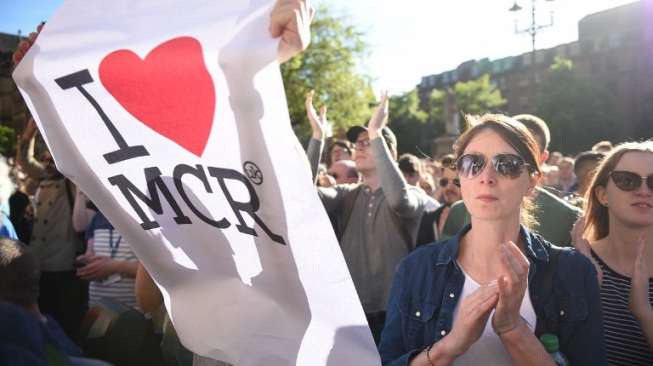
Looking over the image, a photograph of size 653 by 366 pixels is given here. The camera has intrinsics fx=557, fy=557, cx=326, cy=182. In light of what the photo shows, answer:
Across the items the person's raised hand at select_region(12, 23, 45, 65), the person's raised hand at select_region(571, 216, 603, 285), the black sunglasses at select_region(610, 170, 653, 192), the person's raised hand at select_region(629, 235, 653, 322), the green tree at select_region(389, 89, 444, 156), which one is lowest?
the green tree at select_region(389, 89, 444, 156)

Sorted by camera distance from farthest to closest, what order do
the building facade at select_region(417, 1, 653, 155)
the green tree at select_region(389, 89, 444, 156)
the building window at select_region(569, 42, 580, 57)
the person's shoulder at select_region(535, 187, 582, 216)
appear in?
1. the green tree at select_region(389, 89, 444, 156)
2. the building window at select_region(569, 42, 580, 57)
3. the building facade at select_region(417, 1, 653, 155)
4. the person's shoulder at select_region(535, 187, 582, 216)

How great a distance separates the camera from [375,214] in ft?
12.3

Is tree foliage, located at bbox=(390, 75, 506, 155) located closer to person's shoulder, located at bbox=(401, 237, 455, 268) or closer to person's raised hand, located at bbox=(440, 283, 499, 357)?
person's shoulder, located at bbox=(401, 237, 455, 268)

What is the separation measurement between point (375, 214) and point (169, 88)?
92.5 inches

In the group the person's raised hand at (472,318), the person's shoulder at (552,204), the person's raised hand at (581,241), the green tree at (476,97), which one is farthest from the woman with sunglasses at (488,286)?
the green tree at (476,97)

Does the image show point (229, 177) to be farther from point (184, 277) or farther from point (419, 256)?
point (419, 256)

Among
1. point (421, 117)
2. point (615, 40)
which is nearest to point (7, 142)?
point (421, 117)

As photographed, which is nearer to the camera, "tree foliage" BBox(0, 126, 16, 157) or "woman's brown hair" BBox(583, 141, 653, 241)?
"woman's brown hair" BBox(583, 141, 653, 241)

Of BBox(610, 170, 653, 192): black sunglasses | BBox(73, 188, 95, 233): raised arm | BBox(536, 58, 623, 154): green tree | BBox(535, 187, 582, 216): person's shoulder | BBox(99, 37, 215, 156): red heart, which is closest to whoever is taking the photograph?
BBox(99, 37, 215, 156): red heart

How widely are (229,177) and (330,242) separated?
0.36m

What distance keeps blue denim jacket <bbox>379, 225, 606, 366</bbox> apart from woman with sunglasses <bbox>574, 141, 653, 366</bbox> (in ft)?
1.61

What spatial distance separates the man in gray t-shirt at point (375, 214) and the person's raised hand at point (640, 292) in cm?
145

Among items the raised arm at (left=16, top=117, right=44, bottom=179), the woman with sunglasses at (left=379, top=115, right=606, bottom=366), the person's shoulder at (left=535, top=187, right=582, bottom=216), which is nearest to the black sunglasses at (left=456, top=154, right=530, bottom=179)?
the woman with sunglasses at (left=379, top=115, right=606, bottom=366)

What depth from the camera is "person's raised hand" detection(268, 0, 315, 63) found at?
146 centimetres
